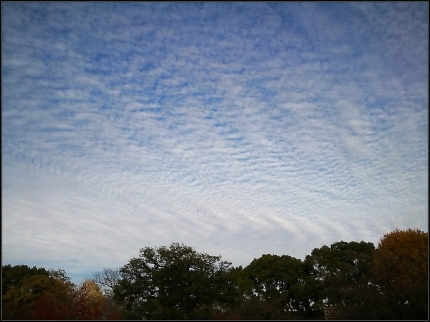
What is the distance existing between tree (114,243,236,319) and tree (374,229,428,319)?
11104 millimetres

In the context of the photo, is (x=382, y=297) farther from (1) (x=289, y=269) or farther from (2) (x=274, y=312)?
(1) (x=289, y=269)

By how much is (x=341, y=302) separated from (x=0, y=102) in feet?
87.1

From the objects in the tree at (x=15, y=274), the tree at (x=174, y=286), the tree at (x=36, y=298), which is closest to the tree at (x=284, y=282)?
the tree at (x=174, y=286)

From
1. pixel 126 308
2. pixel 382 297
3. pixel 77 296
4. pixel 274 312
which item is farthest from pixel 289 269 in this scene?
pixel 77 296

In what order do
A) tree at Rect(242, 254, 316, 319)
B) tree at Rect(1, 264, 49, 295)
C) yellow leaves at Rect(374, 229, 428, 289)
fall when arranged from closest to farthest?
1. yellow leaves at Rect(374, 229, 428, 289)
2. tree at Rect(1, 264, 49, 295)
3. tree at Rect(242, 254, 316, 319)

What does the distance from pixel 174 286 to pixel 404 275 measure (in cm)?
1752

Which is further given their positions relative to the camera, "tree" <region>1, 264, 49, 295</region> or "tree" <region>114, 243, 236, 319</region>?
"tree" <region>1, 264, 49, 295</region>

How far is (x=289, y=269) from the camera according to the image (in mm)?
39906

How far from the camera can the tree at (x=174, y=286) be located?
26.1 m

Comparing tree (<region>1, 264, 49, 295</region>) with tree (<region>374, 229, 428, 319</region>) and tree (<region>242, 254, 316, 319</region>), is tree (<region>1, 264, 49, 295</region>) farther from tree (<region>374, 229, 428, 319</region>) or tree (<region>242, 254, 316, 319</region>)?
tree (<region>374, 229, 428, 319</region>)

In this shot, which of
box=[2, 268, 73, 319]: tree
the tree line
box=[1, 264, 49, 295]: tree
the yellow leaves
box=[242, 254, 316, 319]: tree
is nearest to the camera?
box=[2, 268, 73, 319]: tree

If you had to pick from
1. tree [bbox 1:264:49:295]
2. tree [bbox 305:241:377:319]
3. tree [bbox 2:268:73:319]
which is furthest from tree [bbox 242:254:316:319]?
tree [bbox 1:264:49:295]

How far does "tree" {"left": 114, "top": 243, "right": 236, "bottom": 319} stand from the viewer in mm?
26141

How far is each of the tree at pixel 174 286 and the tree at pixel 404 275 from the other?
1110 centimetres
